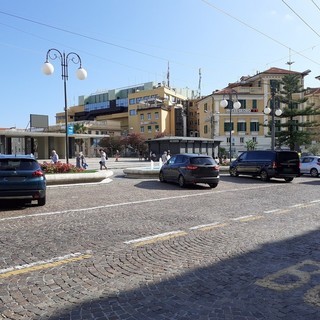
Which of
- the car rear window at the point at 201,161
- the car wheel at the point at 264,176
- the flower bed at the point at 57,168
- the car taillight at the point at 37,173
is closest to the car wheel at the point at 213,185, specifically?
the car rear window at the point at 201,161

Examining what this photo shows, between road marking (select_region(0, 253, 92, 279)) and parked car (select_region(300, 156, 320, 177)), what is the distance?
2353 cm

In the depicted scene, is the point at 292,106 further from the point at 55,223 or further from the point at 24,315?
the point at 24,315

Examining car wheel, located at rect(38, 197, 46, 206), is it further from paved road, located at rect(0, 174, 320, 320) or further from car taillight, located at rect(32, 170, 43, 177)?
car taillight, located at rect(32, 170, 43, 177)

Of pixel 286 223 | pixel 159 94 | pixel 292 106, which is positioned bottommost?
pixel 286 223

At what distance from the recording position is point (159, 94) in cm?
9900

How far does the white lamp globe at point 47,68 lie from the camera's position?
17.0 meters

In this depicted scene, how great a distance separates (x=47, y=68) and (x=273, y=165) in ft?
42.8

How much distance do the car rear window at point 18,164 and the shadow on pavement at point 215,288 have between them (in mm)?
5457

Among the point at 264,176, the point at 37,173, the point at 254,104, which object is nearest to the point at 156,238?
the point at 37,173

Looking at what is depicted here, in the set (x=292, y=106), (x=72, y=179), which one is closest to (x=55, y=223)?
(x=72, y=179)

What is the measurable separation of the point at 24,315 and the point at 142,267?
6.21ft

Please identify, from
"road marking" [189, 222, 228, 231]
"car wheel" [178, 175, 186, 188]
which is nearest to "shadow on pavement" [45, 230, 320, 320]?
"road marking" [189, 222, 228, 231]

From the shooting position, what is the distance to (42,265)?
520cm

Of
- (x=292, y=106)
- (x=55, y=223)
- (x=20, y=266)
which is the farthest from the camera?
(x=292, y=106)
